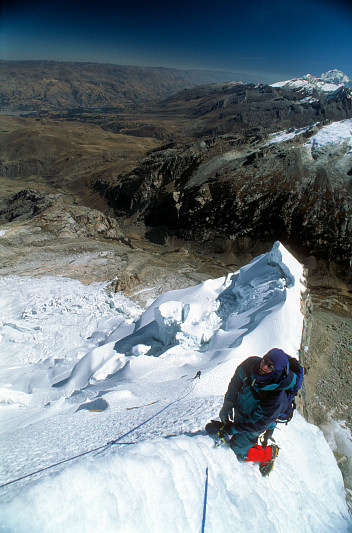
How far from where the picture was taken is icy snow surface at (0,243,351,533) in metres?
2.31

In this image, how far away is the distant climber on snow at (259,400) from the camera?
266 cm

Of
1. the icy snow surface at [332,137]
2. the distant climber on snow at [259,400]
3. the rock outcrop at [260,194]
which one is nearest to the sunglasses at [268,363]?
the distant climber on snow at [259,400]

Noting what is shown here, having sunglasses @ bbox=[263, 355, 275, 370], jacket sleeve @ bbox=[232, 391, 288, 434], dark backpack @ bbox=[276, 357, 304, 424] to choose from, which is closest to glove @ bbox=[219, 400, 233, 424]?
jacket sleeve @ bbox=[232, 391, 288, 434]

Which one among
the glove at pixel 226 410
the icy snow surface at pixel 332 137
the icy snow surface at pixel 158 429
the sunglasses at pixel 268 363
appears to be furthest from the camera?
the icy snow surface at pixel 332 137

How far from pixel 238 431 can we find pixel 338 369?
1048cm

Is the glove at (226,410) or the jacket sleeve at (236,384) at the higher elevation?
the jacket sleeve at (236,384)

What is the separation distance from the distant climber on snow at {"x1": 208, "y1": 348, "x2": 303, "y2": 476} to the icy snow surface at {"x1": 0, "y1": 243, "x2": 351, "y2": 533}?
214 millimetres

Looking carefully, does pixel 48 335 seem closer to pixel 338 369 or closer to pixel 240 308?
pixel 240 308

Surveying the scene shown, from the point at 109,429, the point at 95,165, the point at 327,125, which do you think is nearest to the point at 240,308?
the point at 109,429

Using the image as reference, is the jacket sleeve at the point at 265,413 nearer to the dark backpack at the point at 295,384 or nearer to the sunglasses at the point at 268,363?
the dark backpack at the point at 295,384

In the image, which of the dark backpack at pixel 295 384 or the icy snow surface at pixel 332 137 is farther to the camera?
the icy snow surface at pixel 332 137

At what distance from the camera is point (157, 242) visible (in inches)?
1206

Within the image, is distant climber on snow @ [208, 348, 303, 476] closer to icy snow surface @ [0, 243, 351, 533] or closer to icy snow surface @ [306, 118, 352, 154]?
icy snow surface @ [0, 243, 351, 533]

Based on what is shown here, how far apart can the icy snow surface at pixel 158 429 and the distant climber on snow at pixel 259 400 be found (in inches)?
8.4
